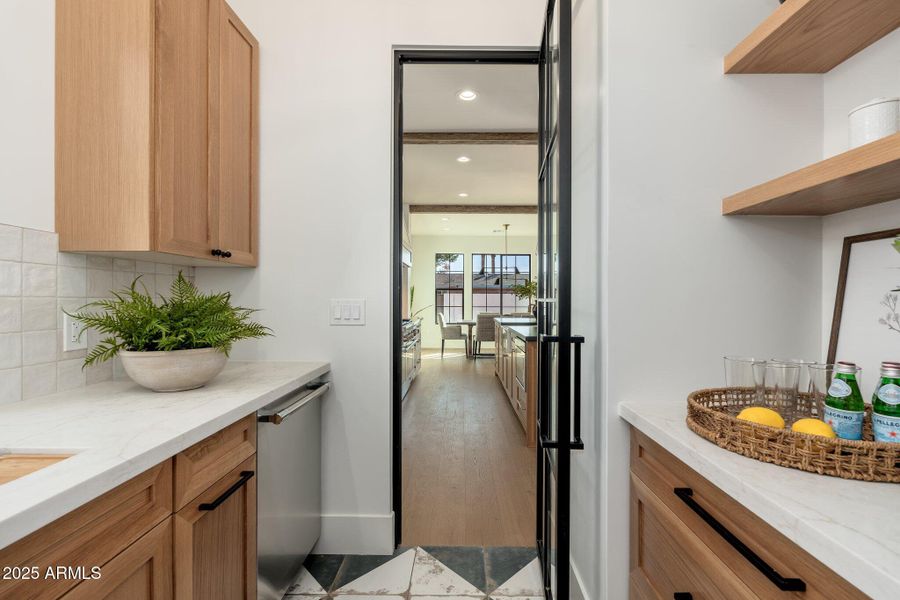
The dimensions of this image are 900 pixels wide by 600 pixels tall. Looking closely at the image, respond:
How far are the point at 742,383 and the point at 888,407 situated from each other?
1.09ft

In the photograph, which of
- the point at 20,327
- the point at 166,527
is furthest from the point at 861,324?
the point at 20,327

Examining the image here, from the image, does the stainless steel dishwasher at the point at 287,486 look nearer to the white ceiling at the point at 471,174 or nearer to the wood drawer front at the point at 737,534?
the wood drawer front at the point at 737,534

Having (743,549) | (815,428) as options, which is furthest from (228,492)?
(815,428)

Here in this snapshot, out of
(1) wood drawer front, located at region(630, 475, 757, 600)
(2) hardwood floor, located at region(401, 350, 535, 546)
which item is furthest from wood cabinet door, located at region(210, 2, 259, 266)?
(1) wood drawer front, located at region(630, 475, 757, 600)

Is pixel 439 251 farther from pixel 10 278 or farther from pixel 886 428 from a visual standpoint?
pixel 886 428

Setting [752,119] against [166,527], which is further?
[752,119]

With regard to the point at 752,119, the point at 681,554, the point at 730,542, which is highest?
the point at 752,119

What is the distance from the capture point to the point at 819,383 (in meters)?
0.98

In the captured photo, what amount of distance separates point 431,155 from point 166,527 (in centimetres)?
477

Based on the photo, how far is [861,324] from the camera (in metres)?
1.13

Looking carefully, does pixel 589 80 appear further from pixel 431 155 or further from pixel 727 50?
pixel 431 155

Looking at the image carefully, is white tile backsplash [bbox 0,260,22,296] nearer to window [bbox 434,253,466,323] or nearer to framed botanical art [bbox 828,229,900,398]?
framed botanical art [bbox 828,229,900,398]

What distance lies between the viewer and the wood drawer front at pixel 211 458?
0.97 m

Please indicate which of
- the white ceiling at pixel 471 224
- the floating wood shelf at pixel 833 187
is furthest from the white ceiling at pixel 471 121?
the floating wood shelf at pixel 833 187
